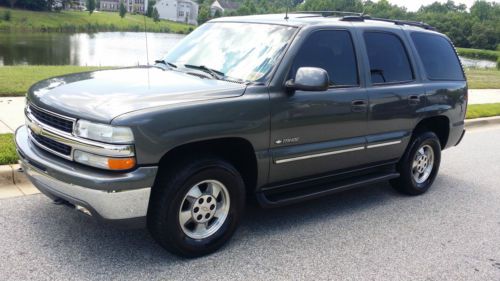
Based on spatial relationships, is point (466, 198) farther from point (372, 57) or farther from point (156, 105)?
point (156, 105)

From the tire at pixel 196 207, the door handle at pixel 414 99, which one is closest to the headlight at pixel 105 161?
the tire at pixel 196 207

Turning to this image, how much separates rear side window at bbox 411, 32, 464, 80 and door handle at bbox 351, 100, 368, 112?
136 centimetres

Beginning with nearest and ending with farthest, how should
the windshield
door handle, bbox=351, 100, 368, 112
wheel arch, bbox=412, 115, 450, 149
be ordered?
the windshield < door handle, bbox=351, 100, 368, 112 < wheel arch, bbox=412, 115, 450, 149

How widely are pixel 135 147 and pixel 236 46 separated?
171 cm

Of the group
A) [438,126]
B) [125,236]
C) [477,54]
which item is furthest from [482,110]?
[477,54]

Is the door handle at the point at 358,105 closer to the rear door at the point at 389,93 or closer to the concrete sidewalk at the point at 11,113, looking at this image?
the rear door at the point at 389,93

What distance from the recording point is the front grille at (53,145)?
358 cm

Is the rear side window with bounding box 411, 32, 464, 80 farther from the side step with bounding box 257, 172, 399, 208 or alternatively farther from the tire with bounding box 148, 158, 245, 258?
the tire with bounding box 148, 158, 245, 258

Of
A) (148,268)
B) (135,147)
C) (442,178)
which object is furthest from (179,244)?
(442,178)

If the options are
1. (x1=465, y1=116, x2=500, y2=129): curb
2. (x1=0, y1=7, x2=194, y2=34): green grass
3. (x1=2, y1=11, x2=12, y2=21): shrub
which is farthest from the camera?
(x1=2, y1=11, x2=12, y2=21): shrub

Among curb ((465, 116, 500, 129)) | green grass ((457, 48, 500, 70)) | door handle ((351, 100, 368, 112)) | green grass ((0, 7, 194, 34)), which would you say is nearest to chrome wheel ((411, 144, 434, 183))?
door handle ((351, 100, 368, 112))

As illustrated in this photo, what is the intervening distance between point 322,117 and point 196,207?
4.67ft

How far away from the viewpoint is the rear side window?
5867 millimetres

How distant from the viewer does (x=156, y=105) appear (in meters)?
3.59
